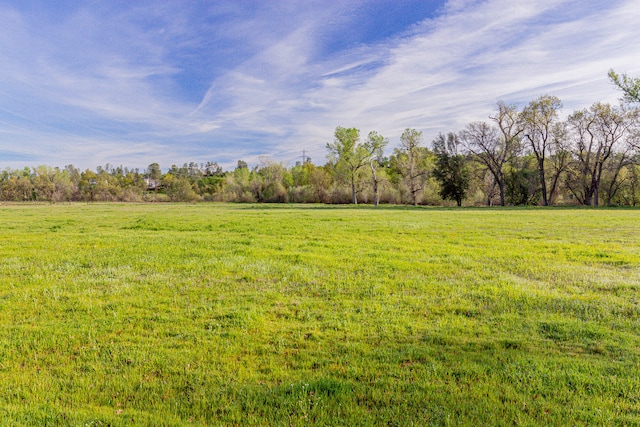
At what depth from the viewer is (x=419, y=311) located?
6.14 meters

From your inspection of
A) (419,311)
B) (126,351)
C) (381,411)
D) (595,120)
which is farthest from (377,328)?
(595,120)

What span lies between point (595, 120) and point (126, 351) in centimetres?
6304

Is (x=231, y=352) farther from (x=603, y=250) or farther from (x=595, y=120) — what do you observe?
(x=595, y=120)

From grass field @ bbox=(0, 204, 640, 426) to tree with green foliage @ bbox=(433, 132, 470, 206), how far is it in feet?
150

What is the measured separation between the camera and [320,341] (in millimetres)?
5012

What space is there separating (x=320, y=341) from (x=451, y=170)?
5411 cm

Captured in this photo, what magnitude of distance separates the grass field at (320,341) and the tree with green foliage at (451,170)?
4562 cm

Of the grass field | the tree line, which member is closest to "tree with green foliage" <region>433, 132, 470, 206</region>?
the tree line

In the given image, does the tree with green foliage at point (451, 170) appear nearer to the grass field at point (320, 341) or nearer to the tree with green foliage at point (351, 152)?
the tree with green foliage at point (351, 152)

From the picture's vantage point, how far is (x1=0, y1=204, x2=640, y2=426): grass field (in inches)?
138

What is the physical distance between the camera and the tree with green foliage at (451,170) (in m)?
53.7

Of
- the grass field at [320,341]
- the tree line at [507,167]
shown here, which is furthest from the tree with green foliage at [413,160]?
the grass field at [320,341]

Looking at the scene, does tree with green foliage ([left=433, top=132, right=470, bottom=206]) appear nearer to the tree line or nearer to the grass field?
the tree line

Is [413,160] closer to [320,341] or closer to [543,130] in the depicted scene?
[543,130]
